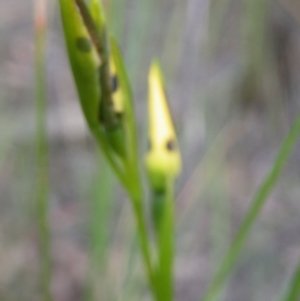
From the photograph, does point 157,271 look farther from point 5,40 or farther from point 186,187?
point 5,40

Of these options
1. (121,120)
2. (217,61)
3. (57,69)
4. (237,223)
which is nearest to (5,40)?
(57,69)

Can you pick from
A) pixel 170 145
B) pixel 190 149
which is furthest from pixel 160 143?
→ pixel 190 149

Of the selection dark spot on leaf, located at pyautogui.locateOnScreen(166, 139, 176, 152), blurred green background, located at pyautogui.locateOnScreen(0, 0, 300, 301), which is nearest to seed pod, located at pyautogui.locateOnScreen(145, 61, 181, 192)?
dark spot on leaf, located at pyautogui.locateOnScreen(166, 139, 176, 152)

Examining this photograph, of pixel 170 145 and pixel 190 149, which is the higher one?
pixel 170 145

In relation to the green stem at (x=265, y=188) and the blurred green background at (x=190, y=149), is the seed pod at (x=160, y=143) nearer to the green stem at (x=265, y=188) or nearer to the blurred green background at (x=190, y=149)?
the green stem at (x=265, y=188)

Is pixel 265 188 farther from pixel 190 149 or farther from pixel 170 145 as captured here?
pixel 190 149

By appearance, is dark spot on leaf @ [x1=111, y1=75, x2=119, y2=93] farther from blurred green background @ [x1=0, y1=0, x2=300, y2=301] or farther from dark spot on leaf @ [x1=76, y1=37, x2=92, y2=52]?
blurred green background @ [x1=0, y1=0, x2=300, y2=301]
